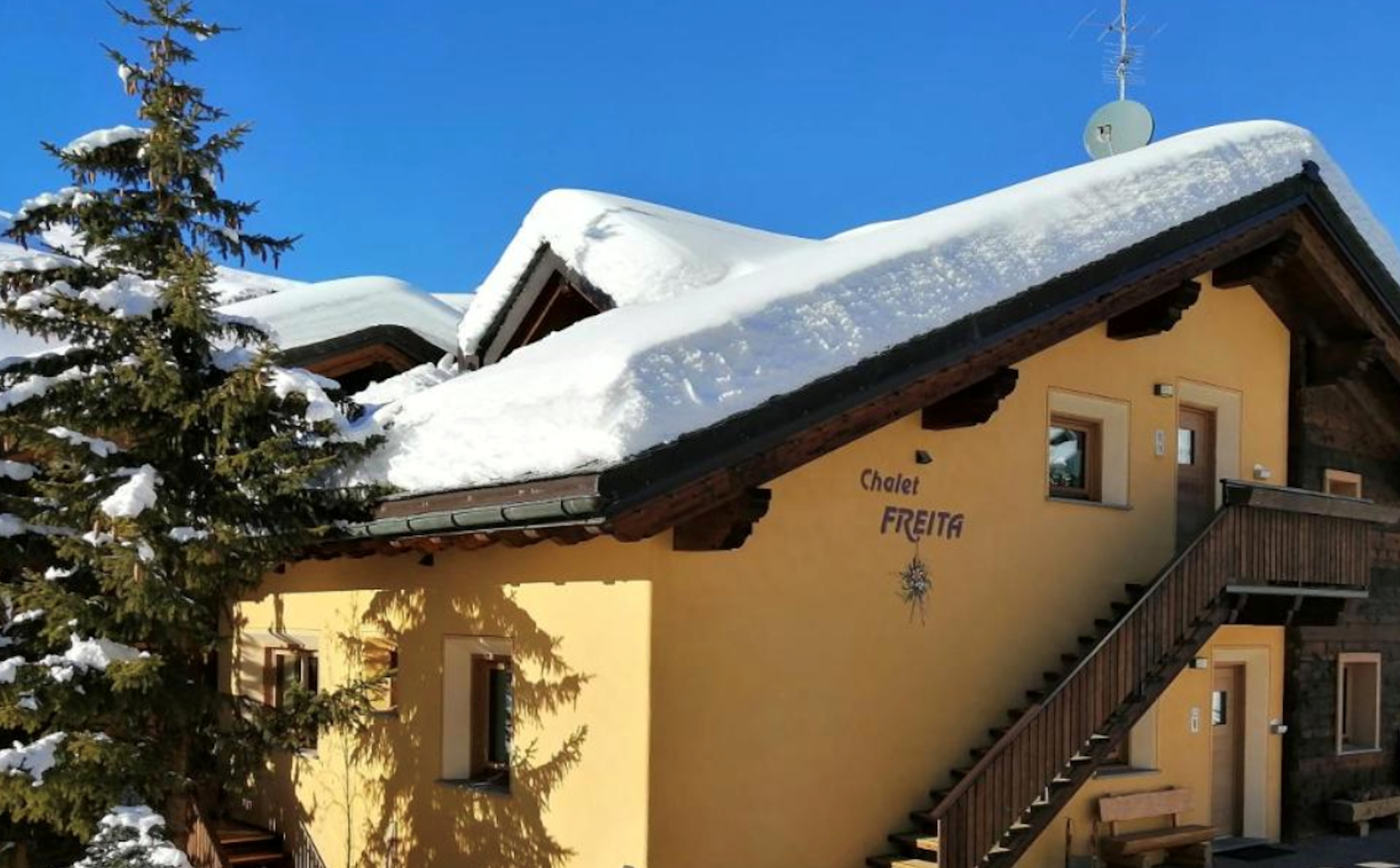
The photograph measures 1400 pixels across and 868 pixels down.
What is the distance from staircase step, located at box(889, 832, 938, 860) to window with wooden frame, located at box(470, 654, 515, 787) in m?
2.97

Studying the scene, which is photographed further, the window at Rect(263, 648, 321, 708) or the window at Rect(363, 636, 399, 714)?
the window at Rect(263, 648, 321, 708)

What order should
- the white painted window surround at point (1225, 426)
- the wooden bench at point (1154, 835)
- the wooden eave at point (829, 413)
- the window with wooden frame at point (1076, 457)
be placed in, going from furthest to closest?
the white painted window surround at point (1225, 426), the window with wooden frame at point (1076, 457), the wooden bench at point (1154, 835), the wooden eave at point (829, 413)

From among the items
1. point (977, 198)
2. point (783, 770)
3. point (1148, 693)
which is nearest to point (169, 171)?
point (783, 770)

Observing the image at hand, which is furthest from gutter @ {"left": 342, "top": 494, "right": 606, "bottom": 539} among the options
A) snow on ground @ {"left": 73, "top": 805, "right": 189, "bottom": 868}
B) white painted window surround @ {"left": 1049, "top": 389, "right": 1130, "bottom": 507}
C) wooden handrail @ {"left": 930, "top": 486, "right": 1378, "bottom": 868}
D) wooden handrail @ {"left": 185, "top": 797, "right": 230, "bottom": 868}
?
white painted window surround @ {"left": 1049, "top": 389, "right": 1130, "bottom": 507}

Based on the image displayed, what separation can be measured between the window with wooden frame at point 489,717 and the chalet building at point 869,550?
5cm

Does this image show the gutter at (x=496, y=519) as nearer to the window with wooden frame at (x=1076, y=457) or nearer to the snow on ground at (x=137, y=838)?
the snow on ground at (x=137, y=838)

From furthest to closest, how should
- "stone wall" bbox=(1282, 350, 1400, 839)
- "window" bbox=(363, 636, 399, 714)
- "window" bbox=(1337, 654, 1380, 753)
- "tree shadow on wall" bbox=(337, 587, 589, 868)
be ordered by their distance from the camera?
"window" bbox=(1337, 654, 1380, 753) → "stone wall" bbox=(1282, 350, 1400, 839) → "window" bbox=(363, 636, 399, 714) → "tree shadow on wall" bbox=(337, 587, 589, 868)

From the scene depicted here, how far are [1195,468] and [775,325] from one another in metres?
6.82

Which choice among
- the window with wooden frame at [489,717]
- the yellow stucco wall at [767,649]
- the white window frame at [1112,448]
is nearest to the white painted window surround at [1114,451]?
the white window frame at [1112,448]

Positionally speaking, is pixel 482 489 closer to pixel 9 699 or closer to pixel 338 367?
pixel 9 699

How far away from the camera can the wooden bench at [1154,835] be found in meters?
11.9

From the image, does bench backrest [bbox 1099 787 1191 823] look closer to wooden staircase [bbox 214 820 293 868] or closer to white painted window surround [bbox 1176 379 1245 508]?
white painted window surround [bbox 1176 379 1245 508]

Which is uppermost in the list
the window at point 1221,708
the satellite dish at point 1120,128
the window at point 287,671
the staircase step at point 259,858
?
the satellite dish at point 1120,128

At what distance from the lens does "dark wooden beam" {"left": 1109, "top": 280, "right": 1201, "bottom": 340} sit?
40.2ft
